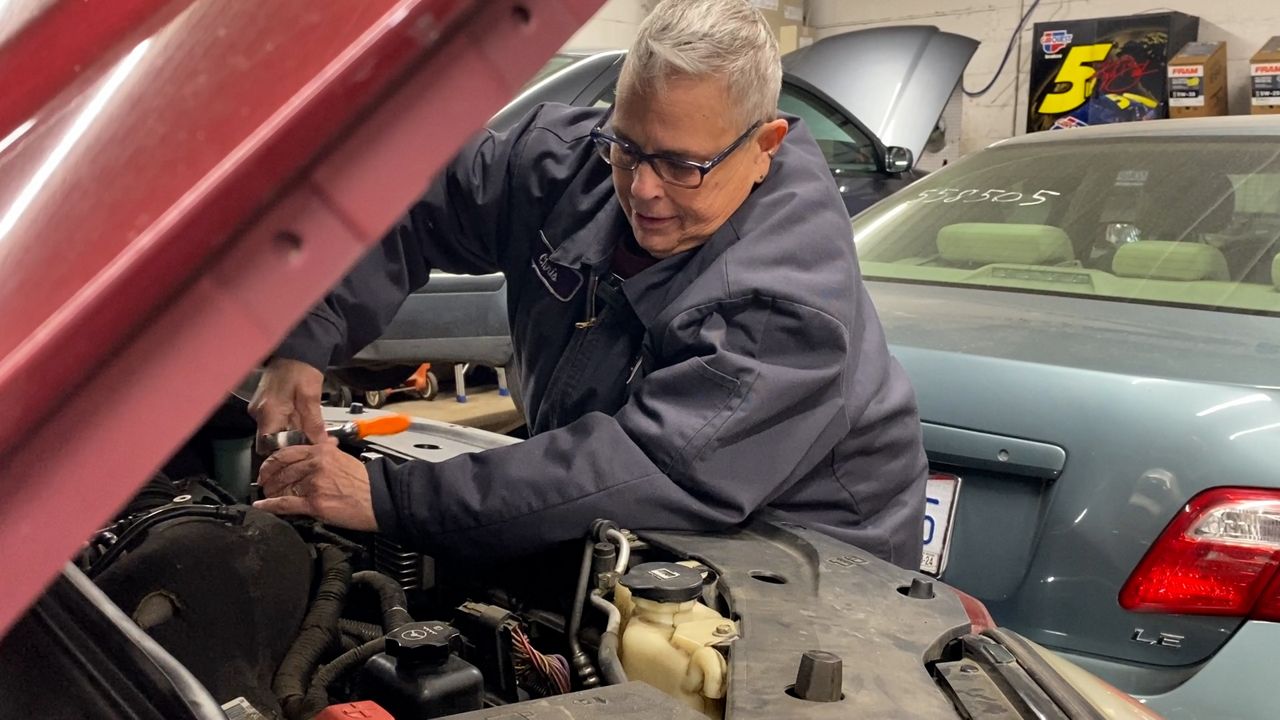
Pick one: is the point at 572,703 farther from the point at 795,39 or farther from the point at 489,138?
the point at 795,39

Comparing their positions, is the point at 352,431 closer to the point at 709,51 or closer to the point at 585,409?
the point at 585,409

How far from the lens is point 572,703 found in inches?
42.2

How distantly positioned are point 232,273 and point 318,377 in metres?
1.17

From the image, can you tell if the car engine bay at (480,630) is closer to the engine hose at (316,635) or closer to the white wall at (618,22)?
the engine hose at (316,635)

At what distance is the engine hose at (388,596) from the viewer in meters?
1.52

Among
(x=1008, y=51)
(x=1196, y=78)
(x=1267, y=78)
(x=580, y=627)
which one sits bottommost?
(x=1267, y=78)

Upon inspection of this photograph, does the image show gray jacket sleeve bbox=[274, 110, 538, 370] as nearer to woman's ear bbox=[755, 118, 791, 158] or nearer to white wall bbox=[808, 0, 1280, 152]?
woman's ear bbox=[755, 118, 791, 158]


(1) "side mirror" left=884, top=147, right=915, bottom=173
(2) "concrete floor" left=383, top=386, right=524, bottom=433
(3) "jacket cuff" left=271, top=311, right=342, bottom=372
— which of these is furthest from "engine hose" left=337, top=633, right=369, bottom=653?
(1) "side mirror" left=884, top=147, right=915, bottom=173

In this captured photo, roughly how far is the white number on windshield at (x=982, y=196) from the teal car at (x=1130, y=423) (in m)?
0.14

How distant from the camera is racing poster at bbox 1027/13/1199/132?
6613mm

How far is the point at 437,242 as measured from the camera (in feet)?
6.68

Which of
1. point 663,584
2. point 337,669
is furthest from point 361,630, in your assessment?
point 663,584

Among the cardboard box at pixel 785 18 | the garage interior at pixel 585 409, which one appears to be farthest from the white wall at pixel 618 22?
the garage interior at pixel 585 409

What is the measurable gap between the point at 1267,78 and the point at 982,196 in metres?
4.30
